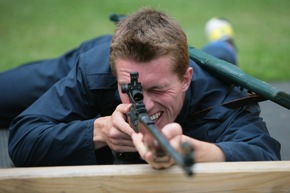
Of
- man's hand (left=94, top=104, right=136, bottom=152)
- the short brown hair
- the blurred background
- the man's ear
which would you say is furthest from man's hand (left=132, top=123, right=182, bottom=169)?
the blurred background

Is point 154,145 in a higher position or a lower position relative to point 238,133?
higher

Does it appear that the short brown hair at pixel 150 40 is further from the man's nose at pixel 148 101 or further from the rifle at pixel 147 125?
the rifle at pixel 147 125

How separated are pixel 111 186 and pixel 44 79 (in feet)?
5.73

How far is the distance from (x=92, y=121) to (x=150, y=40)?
1.40 feet

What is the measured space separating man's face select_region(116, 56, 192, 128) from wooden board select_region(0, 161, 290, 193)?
A: 454mm

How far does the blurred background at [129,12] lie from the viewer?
586 centimetres

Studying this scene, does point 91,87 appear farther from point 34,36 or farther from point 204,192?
point 34,36

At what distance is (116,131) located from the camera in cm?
182

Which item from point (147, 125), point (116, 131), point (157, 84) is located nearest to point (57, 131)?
point (116, 131)

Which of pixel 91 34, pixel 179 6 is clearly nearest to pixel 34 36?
pixel 91 34

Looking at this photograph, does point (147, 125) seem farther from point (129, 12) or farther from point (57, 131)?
point (129, 12)

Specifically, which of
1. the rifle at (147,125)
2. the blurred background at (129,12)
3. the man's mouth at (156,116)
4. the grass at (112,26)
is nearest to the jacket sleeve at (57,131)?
the man's mouth at (156,116)

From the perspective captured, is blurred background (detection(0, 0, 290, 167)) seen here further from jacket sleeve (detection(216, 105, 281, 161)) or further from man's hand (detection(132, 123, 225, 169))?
man's hand (detection(132, 123, 225, 169))

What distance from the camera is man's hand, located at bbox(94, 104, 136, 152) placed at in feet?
5.74
